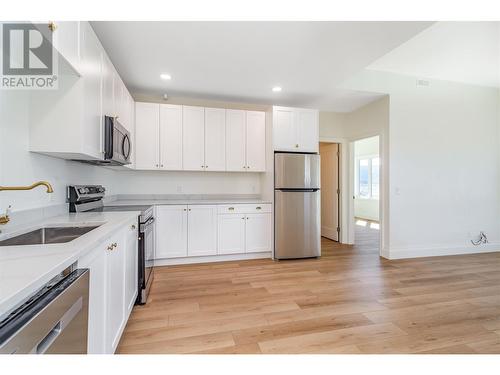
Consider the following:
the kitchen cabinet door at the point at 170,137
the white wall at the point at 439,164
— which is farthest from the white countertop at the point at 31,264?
the white wall at the point at 439,164

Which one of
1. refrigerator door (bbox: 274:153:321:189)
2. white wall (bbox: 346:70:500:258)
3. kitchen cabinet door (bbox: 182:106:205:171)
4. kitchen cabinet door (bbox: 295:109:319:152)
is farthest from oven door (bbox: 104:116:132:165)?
white wall (bbox: 346:70:500:258)

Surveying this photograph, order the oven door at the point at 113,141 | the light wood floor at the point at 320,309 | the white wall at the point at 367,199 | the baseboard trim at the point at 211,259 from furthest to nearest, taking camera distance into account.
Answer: the white wall at the point at 367,199 < the baseboard trim at the point at 211,259 < the oven door at the point at 113,141 < the light wood floor at the point at 320,309

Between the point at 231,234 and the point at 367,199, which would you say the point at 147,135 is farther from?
the point at 367,199

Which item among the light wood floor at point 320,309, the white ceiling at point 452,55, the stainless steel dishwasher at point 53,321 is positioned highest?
the white ceiling at point 452,55

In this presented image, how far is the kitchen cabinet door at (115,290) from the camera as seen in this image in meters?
1.35

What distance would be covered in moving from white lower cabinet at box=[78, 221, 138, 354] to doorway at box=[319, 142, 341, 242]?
12.8ft

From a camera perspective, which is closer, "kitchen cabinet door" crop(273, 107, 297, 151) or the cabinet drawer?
the cabinet drawer

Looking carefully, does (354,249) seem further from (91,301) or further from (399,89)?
(91,301)

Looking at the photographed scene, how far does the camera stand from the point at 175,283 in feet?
8.93

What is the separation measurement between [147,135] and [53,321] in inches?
120

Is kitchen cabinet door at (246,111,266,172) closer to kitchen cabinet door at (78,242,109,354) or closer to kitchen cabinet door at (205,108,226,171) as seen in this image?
kitchen cabinet door at (205,108,226,171)

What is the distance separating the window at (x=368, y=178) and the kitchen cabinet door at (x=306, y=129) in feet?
14.8

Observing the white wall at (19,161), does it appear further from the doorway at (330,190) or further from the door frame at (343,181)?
the doorway at (330,190)

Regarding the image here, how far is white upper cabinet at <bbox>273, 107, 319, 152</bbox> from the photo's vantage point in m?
3.66
